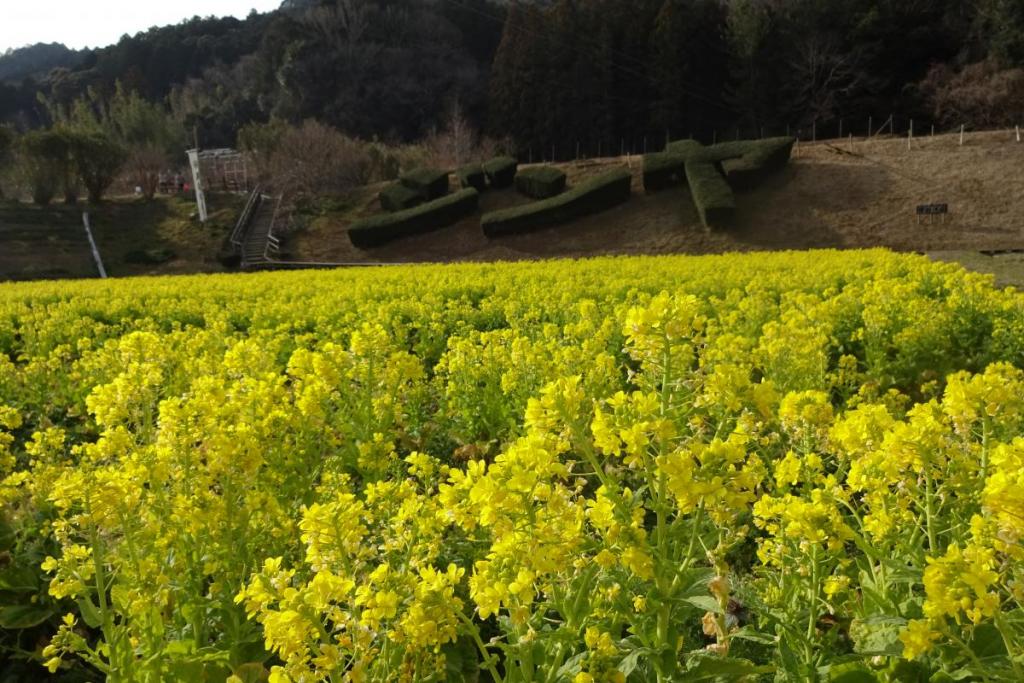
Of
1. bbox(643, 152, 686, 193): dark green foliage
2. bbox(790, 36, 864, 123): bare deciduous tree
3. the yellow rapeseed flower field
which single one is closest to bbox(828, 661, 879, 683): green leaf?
the yellow rapeseed flower field

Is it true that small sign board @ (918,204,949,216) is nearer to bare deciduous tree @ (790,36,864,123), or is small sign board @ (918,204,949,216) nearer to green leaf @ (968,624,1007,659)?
bare deciduous tree @ (790,36,864,123)

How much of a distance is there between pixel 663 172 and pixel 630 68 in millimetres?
20103

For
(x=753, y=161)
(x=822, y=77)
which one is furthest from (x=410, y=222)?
(x=822, y=77)

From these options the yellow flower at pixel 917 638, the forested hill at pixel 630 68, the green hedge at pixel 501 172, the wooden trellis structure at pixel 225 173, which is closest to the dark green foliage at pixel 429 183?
the green hedge at pixel 501 172

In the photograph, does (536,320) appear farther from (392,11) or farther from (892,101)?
(392,11)

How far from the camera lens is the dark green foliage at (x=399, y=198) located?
29281mm

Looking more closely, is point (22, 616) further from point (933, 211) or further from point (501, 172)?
point (501, 172)

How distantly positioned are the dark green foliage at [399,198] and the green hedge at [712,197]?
11.1m

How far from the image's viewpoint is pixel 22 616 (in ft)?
9.12

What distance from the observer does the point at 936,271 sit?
25.5 feet

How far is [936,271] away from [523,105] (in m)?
37.9

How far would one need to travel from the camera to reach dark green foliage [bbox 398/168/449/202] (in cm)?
2939

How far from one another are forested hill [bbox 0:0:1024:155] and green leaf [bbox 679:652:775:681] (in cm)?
3797

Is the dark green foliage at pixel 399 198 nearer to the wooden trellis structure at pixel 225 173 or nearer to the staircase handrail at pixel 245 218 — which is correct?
the staircase handrail at pixel 245 218
